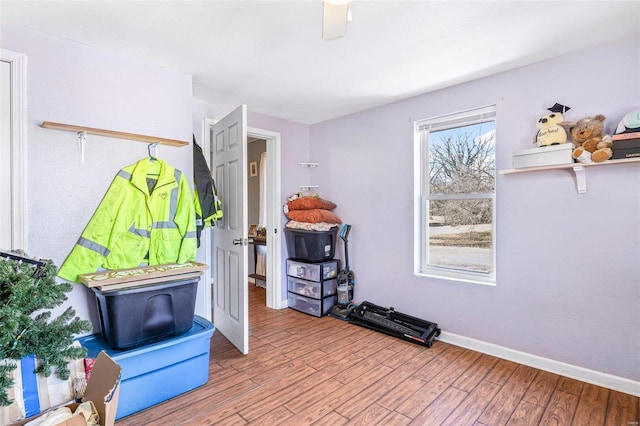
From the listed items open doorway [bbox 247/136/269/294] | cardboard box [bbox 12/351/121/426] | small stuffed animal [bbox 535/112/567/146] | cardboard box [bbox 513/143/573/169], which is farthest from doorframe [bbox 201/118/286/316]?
cardboard box [bbox 12/351/121/426]

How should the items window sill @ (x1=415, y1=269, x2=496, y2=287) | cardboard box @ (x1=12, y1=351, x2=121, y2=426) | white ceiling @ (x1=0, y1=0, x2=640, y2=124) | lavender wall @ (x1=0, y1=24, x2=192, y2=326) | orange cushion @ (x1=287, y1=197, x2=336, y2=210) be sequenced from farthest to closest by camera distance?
orange cushion @ (x1=287, y1=197, x2=336, y2=210), window sill @ (x1=415, y1=269, x2=496, y2=287), lavender wall @ (x1=0, y1=24, x2=192, y2=326), white ceiling @ (x1=0, y1=0, x2=640, y2=124), cardboard box @ (x1=12, y1=351, x2=121, y2=426)

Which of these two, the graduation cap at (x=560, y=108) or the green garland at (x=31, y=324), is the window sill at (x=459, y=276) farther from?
the green garland at (x=31, y=324)

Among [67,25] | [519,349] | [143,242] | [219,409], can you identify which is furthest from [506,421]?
[67,25]

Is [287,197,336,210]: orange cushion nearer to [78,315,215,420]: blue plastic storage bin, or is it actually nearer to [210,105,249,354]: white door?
[210,105,249,354]: white door

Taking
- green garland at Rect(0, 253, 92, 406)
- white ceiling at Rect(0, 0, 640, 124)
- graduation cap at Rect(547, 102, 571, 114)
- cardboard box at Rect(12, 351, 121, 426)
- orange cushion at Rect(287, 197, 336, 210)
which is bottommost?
cardboard box at Rect(12, 351, 121, 426)

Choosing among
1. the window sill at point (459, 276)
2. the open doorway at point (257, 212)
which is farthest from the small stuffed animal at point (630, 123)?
the open doorway at point (257, 212)

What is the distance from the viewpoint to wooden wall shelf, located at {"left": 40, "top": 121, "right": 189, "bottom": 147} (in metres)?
2.04

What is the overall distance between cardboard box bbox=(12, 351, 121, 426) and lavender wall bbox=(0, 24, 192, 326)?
1210 millimetres

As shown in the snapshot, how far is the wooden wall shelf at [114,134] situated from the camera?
204cm

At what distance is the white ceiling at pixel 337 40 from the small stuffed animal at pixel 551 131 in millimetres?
435

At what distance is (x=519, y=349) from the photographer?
257 cm

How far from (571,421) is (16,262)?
281 cm

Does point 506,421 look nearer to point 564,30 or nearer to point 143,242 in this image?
point 564,30

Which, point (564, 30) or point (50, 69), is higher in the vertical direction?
point (564, 30)
